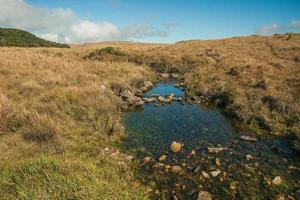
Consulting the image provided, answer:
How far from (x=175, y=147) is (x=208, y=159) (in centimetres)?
112

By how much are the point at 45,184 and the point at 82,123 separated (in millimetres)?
4026

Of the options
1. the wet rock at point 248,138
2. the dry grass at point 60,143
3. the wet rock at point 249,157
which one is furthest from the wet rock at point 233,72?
the wet rock at point 249,157

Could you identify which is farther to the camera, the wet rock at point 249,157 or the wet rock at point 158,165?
the wet rock at point 249,157

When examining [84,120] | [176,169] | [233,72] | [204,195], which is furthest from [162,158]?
[233,72]

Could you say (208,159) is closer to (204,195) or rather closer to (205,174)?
(205,174)

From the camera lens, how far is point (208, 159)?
23.6 ft

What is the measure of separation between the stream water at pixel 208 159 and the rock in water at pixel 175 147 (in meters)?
0.13

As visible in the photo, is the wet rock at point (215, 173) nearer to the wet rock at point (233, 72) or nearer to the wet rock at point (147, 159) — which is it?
the wet rock at point (147, 159)

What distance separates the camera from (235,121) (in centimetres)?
1066

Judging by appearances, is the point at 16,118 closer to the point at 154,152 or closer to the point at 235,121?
the point at 154,152

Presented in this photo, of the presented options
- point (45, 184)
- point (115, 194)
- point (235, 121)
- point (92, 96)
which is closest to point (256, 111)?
point (235, 121)

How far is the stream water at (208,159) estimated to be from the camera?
5797 millimetres

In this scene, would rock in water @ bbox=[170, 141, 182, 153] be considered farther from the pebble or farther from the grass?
the grass

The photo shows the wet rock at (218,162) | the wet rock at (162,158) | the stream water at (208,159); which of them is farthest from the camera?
the wet rock at (162,158)
